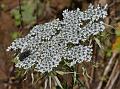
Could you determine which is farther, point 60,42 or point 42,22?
point 42,22

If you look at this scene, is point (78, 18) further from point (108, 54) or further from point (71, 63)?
point (108, 54)

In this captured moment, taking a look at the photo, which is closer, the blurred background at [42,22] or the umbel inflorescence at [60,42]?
the umbel inflorescence at [60,42]

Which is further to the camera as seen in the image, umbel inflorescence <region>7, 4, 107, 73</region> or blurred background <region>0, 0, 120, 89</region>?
blurred background <region>0, 0, 120, 89</region>

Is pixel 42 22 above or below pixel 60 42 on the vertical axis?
above
